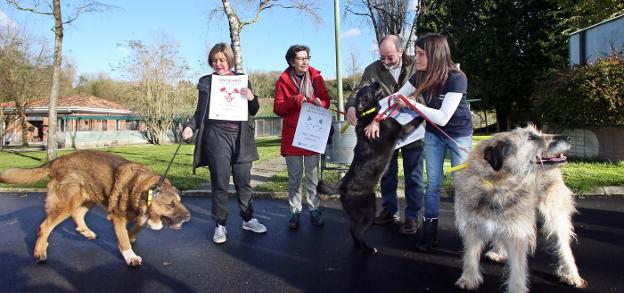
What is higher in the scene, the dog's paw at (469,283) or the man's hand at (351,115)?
the man's hand at (351,115)

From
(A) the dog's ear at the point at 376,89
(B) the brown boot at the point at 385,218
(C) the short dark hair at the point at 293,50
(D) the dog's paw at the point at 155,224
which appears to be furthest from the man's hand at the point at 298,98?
(D) the dog's paw at the point at 155,224

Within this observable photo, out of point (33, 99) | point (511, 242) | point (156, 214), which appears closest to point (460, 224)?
point (511, 242)

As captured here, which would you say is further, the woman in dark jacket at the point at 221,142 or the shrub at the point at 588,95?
the shrub at the point at 588,95

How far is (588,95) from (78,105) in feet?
138

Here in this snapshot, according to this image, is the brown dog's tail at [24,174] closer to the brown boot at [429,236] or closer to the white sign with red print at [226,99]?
the white sign with red print at [226,99]

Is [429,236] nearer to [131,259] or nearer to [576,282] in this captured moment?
[576,282]

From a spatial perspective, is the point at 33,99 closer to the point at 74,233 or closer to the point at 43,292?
the point at 74,233

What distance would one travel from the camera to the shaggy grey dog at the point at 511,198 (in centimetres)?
346

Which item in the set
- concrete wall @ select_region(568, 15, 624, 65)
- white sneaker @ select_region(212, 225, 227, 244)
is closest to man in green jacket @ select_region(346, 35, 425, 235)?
white sneaker @ select_region(212, 225, 227, 244)

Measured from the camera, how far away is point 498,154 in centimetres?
347

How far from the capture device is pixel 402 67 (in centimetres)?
523

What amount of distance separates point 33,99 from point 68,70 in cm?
1738

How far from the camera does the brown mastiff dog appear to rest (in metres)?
4.39

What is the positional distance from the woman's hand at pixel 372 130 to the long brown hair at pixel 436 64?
51cm
